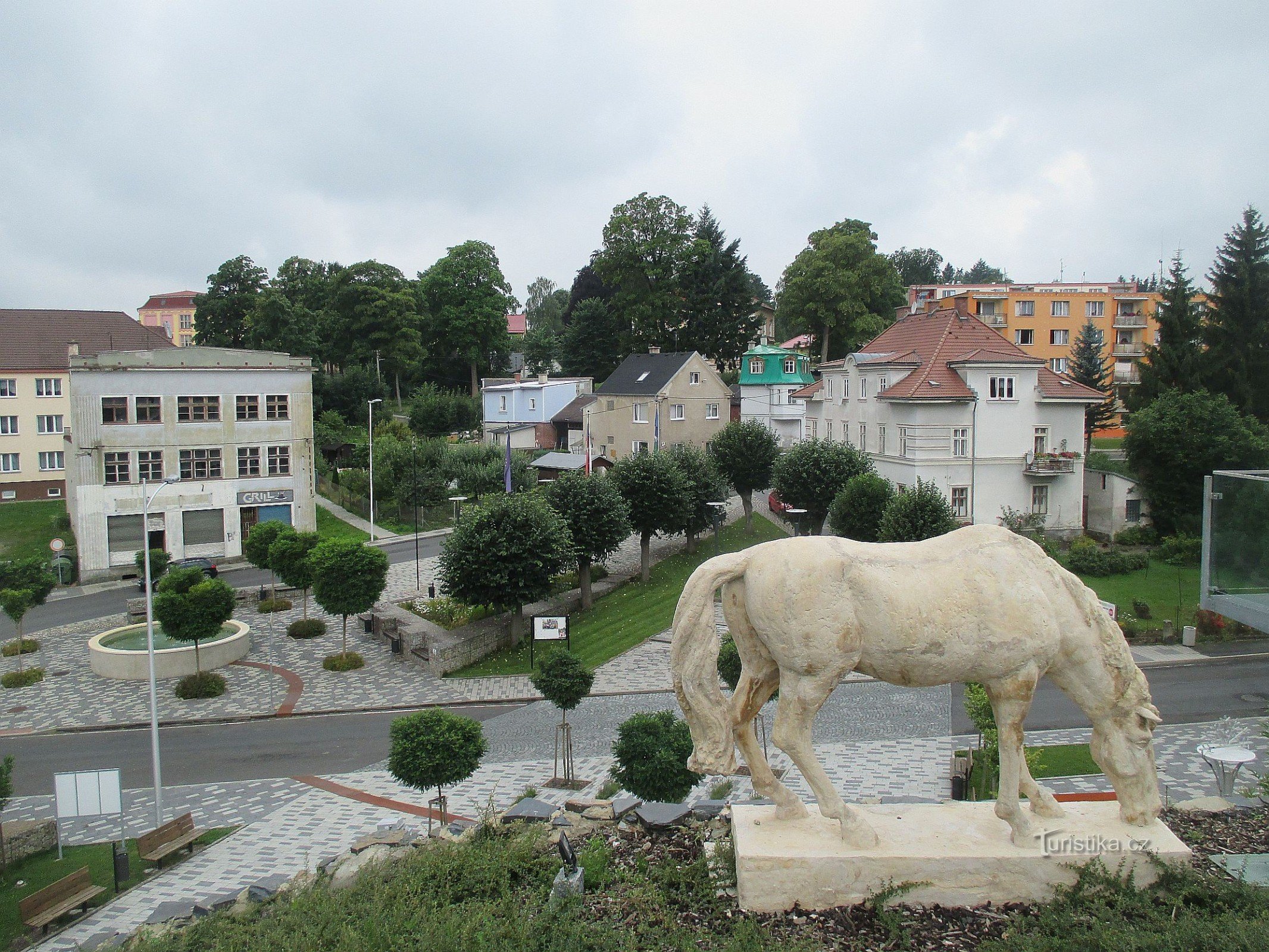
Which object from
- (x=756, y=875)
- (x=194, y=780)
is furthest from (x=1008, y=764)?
(x=194, y=780)

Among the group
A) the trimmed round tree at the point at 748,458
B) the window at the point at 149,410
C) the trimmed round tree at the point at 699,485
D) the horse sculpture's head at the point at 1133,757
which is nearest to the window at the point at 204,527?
the window at the point at 149,410

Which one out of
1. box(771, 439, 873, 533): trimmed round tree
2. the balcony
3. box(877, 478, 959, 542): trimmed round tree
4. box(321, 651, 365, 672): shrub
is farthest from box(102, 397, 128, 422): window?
the balcony

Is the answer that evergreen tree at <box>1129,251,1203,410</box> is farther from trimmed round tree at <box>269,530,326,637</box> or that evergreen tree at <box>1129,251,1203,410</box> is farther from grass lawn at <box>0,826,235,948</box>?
grass lawn at <box>0,826,235,948</box>

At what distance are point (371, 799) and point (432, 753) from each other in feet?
17.1

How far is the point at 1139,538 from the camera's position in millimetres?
46875

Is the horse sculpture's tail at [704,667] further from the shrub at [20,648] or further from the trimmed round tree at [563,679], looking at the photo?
the shrub at [20,648]

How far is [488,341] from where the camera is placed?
295 ft

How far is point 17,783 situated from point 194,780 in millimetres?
4455

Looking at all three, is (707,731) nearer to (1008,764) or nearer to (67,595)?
(1008,764)

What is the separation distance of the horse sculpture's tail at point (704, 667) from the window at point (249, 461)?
142ft

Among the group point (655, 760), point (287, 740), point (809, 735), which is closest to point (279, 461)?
point (287, 740)

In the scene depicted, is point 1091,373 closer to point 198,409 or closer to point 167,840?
point 198,409

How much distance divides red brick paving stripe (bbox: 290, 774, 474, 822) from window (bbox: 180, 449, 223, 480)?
29.2m

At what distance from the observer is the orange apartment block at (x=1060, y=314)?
7281 centimetres
